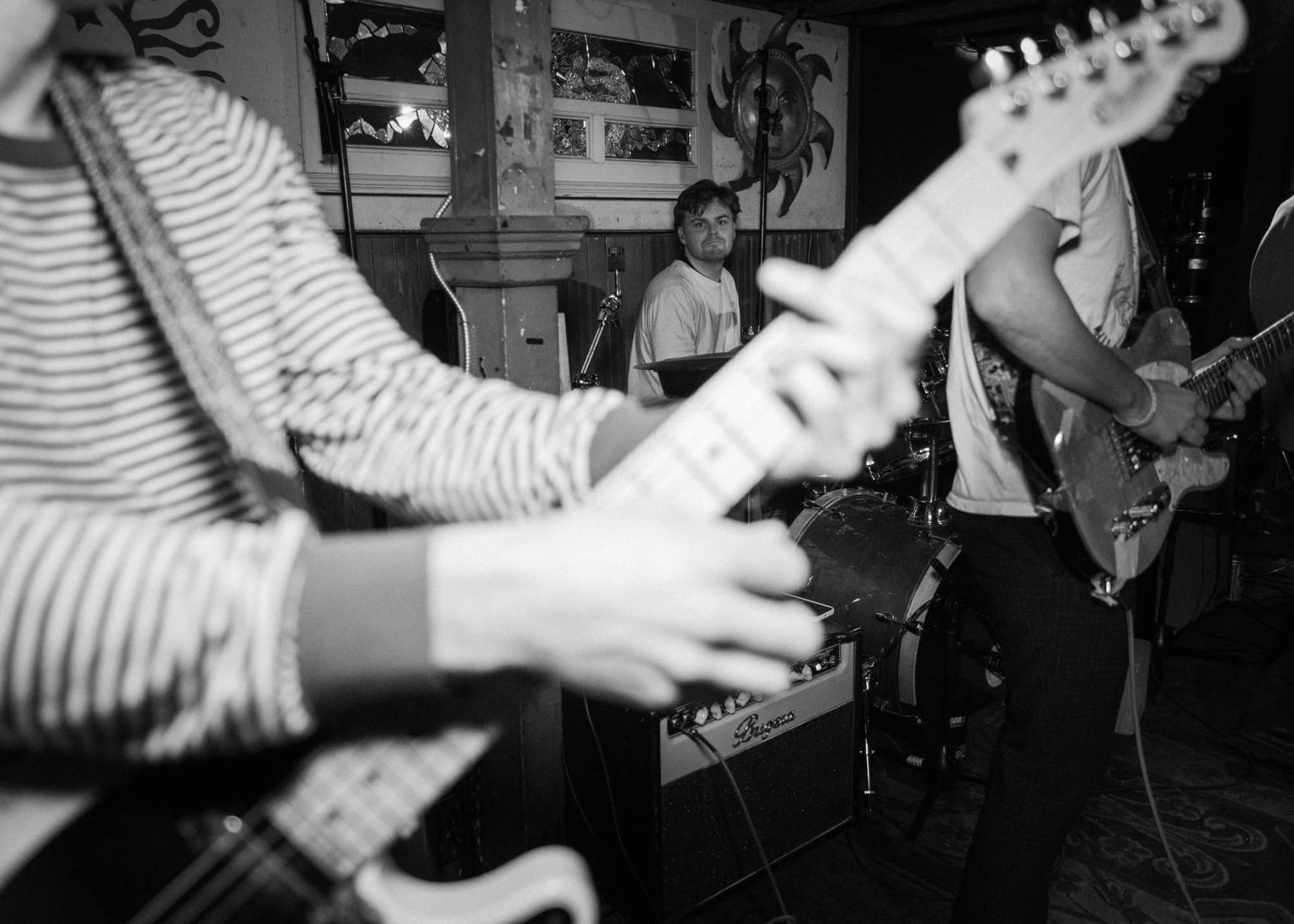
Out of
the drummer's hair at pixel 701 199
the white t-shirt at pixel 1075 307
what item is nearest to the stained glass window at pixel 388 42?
the drummer's hair at pixel 701 199

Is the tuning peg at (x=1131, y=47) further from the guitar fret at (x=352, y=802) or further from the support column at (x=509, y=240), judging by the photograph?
the support column at (x=509, y=240)

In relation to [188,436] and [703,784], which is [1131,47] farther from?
[703,784]

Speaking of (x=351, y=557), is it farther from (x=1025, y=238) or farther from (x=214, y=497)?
(x=1025, y=238)

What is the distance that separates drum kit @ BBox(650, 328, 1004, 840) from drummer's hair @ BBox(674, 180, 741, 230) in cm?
197

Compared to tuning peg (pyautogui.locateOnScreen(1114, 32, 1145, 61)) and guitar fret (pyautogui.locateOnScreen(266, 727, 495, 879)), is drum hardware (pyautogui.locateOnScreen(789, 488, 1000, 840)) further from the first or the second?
guitar fret (pyautogui.locateOnScreen(266, 727, 495, 879))

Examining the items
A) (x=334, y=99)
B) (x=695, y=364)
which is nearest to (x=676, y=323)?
(x=695, y=364)

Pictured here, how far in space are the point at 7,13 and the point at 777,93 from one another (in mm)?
5887

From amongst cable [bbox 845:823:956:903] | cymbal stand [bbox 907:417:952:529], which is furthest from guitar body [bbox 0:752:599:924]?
cymbal stand [bbox 907:417:952:529]

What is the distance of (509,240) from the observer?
9.89 ft

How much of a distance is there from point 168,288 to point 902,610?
3.08 m

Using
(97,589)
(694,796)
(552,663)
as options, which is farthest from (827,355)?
(694,796)

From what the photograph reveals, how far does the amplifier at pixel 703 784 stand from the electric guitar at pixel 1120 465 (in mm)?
1208

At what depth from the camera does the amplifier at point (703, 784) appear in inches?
106

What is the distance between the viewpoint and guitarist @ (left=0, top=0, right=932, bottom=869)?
2.08ft
